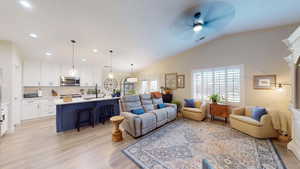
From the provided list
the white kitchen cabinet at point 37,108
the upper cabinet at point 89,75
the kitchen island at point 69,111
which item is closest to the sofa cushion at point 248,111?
the kitchen island at point 69,111

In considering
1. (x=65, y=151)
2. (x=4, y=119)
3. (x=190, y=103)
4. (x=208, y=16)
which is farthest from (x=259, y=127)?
(x=4, y=119)

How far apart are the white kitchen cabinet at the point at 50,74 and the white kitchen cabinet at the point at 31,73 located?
13 cm

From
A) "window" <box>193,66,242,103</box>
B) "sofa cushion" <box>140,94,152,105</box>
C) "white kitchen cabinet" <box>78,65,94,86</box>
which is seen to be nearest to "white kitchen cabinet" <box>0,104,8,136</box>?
"white kitchen cabinet" <box>78,65,94,86</box>

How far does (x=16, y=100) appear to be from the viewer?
354cm

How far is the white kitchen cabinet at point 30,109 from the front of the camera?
13.5ft

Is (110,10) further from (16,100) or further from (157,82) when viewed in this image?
(157,82)

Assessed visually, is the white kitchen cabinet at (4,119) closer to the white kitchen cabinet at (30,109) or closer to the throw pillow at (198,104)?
the white kitchen cabinet at (30,109)

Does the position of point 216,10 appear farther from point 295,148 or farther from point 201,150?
point 295,148

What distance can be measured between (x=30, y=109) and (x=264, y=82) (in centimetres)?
803

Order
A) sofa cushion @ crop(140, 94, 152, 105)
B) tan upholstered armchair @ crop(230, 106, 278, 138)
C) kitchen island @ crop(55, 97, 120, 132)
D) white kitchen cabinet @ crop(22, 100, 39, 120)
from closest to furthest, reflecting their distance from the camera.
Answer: tan upholstered armchair @ crop(230, 106, 278, 138) → kitchen island @ crop(55, 97, 120, 132) → sofa cushion @ crop(140, 94, 152, 105) → white kitchen cabinet @ crop(22, 100, 39, 120)

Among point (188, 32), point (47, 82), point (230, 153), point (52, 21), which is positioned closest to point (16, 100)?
point (47, 82)

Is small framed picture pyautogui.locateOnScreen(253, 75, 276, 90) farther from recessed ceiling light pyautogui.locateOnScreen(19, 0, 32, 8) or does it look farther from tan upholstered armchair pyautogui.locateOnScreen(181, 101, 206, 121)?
recessed ceiling light pyautogui.locateOnScreen(19, 0, 32, 8)

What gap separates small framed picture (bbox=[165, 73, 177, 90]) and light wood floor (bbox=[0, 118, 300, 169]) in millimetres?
3472

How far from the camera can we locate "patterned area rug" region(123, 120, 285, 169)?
197cm
